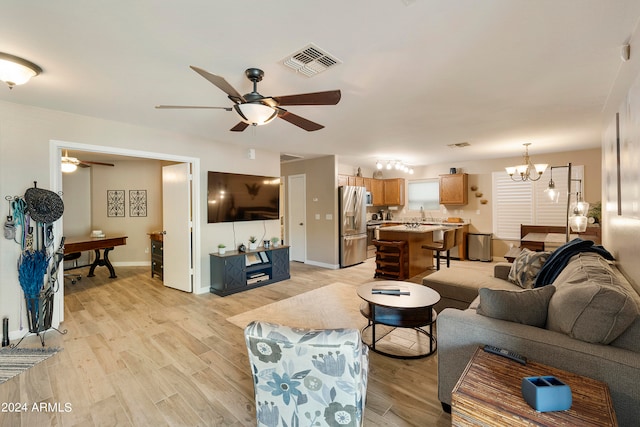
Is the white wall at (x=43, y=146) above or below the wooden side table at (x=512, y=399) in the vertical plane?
above

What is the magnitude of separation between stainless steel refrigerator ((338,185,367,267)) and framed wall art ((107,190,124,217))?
5.04 metres

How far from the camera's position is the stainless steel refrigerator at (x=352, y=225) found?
6328 millimetres

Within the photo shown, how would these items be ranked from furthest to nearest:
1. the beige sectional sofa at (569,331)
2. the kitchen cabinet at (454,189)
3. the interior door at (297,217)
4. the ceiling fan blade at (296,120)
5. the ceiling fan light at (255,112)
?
the kitchen cabinet at (454,189), the interior door at (297,217), the ceiling fan blade at (296,120), the ceiling fan light at (255,112), the beige sectional sofa at (569,331)

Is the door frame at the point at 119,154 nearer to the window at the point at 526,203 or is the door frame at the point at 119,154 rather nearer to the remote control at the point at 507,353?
the remote control at the point at 507,353

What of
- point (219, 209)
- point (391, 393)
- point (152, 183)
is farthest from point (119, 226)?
point (391, 393)

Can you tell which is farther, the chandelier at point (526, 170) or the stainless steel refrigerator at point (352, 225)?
the stainless steel refrigerator at point (352, 225)

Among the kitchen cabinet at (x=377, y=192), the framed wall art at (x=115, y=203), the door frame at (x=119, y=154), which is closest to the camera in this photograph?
the door frame at (x=119, y=154)

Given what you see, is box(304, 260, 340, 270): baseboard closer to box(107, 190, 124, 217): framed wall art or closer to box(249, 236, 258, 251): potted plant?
box(249, 236, 258, 251): potted plant

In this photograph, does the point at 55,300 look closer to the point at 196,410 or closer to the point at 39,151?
the point at 39,151

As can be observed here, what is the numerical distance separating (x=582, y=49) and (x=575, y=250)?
1.65 m

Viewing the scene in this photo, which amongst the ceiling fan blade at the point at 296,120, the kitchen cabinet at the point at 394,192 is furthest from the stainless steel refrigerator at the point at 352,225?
the ceiling fan blade at the point at 296,120

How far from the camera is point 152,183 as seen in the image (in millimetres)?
6793

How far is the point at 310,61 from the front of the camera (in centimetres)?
218

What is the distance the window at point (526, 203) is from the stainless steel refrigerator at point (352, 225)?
10.6ft
